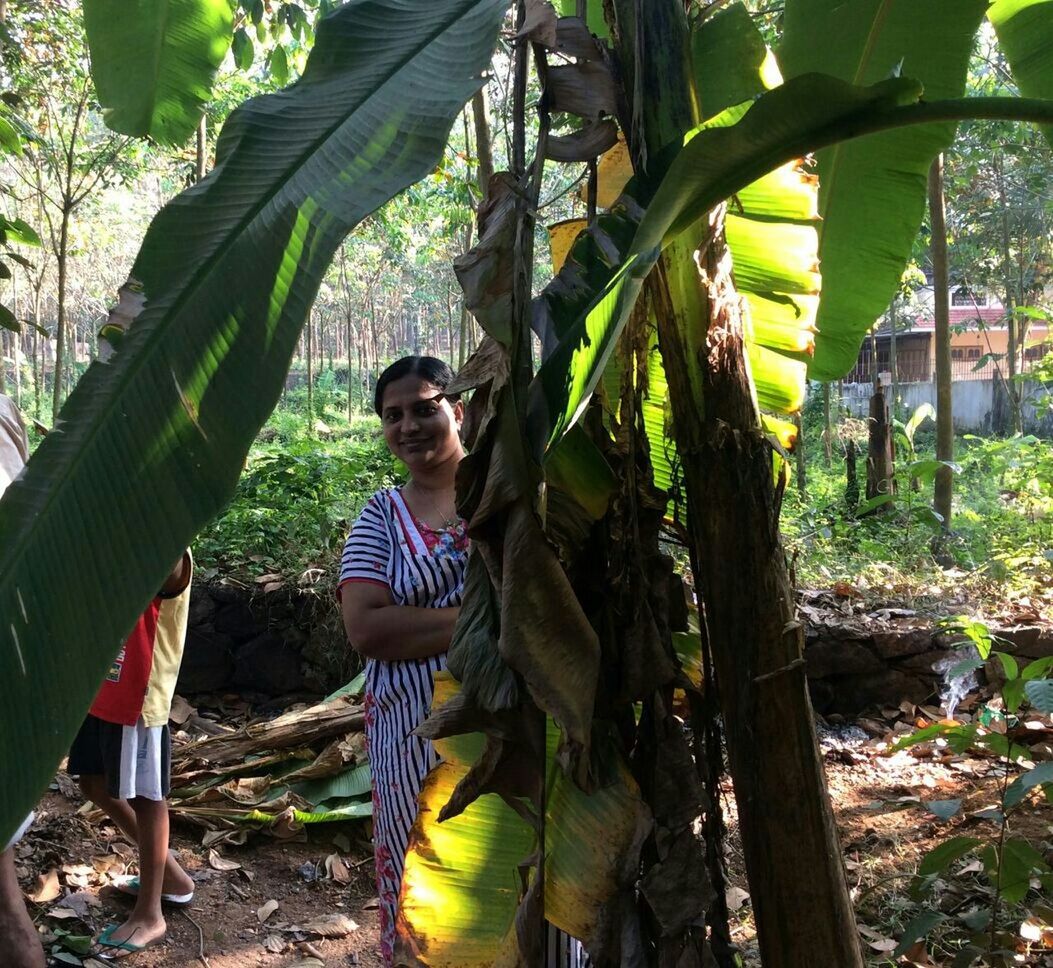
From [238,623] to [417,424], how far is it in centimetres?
391

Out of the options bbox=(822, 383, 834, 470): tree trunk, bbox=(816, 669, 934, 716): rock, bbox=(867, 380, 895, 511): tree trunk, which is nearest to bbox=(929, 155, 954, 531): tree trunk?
bbox=(867, 380, 895, 511): tree trunk

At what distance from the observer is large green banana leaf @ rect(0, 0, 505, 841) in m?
0.71

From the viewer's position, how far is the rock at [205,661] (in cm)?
534

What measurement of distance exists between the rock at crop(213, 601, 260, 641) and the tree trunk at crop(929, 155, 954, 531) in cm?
427

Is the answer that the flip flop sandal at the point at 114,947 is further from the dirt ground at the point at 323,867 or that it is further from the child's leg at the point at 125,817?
the child's leg at the point at 125,817

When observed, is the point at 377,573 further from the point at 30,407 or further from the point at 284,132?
the point at 30,407

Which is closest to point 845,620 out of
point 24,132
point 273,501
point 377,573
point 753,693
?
point 377,573

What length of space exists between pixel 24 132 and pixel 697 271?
4.37 metres

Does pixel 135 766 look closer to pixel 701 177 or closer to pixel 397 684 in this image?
pixel 397 684

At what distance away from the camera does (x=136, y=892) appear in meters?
3.08

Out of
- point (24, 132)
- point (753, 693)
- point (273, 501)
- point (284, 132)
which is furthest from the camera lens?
point (273, 501)

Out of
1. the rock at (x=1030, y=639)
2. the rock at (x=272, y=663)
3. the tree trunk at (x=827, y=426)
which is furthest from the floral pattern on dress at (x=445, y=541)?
the tree trunk at (x=827, y=426)

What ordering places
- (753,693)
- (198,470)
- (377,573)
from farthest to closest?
(377,573)
(753,693)
(198,470)

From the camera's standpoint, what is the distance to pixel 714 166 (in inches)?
36.0
